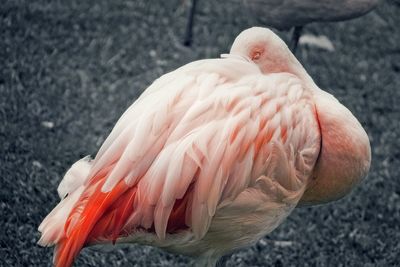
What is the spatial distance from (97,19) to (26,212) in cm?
221

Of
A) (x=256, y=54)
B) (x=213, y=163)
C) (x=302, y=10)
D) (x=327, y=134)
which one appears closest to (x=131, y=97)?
(x=302, y=10)

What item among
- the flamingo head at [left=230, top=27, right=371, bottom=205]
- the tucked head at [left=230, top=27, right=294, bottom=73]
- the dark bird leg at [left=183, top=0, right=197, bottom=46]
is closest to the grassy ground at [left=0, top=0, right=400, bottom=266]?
the dark bird leg at [left=183, top=0, right=197, bottom=46]

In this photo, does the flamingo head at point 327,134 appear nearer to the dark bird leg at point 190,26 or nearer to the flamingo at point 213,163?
the flamingo at point 213,163

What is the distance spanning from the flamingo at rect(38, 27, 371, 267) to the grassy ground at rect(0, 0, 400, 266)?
0.58 m

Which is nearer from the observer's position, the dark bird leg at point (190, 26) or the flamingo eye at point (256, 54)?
the flamingo eye at point (256, 54)

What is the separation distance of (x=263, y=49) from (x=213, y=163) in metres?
0.58

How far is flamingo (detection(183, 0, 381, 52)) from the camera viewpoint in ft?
13.7

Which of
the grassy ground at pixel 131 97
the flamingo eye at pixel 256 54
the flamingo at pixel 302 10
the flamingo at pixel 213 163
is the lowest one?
the grassy ground at pixel 131 97

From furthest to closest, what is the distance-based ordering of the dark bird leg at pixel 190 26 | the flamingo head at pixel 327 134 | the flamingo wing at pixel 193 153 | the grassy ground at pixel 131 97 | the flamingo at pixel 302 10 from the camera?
the dark bird leg at pixel 190 26 < the flamingo at pixel 302 10 < the grassy ground at pixel 131 97 < the flamingo head at pixel 327 134 < the flamingo wing at pixel 193 153

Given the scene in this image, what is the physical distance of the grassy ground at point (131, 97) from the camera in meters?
3.86

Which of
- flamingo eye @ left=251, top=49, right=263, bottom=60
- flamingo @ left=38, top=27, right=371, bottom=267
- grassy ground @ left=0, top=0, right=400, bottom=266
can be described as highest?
flamingo eye @ left=251, top=49, right=263, bottom=60

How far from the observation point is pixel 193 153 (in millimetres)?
2682

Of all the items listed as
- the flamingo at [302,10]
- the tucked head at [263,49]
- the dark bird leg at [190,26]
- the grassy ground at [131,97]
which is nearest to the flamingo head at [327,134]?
the tucked head at [263,49]

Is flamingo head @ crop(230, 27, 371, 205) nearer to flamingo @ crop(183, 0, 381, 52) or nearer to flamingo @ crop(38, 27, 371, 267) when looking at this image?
flamingo @ crop(38, 27, 371, 267)
